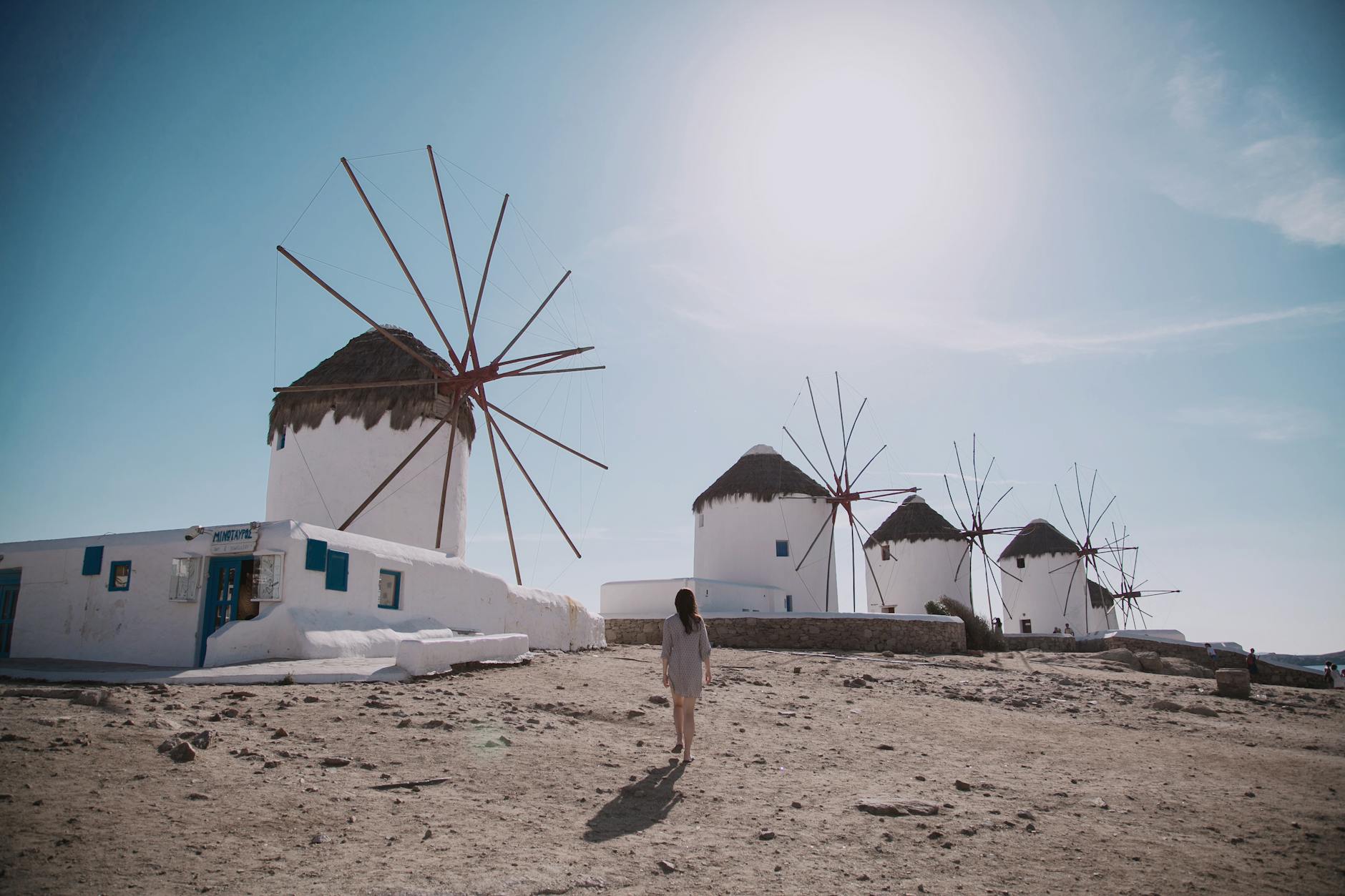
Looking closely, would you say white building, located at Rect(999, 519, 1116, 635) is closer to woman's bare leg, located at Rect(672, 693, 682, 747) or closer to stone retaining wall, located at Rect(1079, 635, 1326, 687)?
stone retaining wall, located at Rect(1079, 635, 1326, 687)

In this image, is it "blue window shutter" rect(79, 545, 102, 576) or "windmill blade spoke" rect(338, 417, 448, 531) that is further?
"windmill blade spoke" rect(338, 417, 448, 531)

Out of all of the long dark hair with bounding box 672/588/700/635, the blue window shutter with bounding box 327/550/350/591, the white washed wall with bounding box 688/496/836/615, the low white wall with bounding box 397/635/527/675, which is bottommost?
the low white wall with bounding box 397/635/527/675

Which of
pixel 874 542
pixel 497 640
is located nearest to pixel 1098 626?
pixel 874 542

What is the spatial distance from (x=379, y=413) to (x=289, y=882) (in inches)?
524

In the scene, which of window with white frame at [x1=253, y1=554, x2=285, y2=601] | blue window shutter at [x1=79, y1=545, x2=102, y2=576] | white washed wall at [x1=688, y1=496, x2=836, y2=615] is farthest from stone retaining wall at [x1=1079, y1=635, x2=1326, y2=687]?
blue window shutter at [x1=79, y1=545, x2=102, y2=576]

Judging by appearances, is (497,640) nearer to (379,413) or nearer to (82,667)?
(82,667)

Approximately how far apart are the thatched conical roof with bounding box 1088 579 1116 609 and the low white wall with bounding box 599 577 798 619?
22.9m

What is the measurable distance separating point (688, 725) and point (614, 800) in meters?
1.20

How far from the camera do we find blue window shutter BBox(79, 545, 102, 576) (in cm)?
1073

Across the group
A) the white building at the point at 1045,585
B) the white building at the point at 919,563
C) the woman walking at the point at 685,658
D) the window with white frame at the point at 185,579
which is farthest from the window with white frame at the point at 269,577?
the white building at the point at 1045,585

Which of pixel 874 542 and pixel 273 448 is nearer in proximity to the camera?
pixel 273 448

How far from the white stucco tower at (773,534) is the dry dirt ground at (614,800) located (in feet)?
59.1

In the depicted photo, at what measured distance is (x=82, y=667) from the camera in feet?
31.0

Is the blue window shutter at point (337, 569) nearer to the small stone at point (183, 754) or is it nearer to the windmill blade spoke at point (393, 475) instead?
the windmill blade spoke at point (393, 475)
